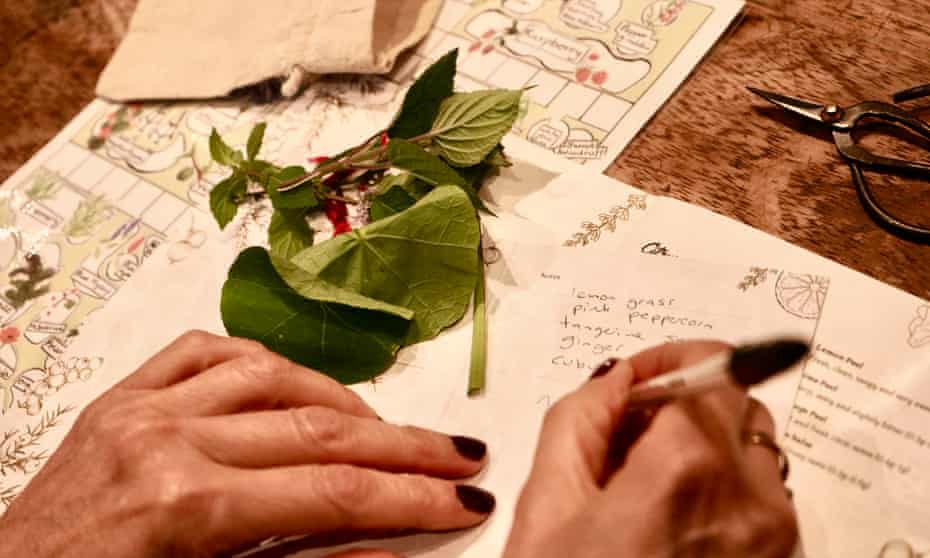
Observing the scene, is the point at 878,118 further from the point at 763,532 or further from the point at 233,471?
the point at 233,471

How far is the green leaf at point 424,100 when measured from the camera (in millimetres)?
704

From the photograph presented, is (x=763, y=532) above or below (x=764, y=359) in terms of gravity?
below

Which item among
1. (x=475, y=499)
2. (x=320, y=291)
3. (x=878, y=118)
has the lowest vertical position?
(x=475, y=499)

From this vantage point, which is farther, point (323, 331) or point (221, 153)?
point (221, 153)

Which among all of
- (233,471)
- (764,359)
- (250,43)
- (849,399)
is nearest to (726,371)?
(764,359)

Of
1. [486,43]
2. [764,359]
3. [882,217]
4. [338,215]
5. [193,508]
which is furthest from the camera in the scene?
[486,43]

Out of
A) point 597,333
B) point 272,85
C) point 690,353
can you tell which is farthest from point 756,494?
point 272,85

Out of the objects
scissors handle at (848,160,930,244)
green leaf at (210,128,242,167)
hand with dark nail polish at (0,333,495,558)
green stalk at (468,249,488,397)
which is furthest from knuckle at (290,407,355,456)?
scissors handle at (848,160,930,244)

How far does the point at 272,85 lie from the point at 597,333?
46 centimetres

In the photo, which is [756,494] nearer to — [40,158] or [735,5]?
[735,5]

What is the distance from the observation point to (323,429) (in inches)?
21.3

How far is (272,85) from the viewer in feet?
2.83

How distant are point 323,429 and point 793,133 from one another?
46 centimetres

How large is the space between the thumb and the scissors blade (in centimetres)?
34
